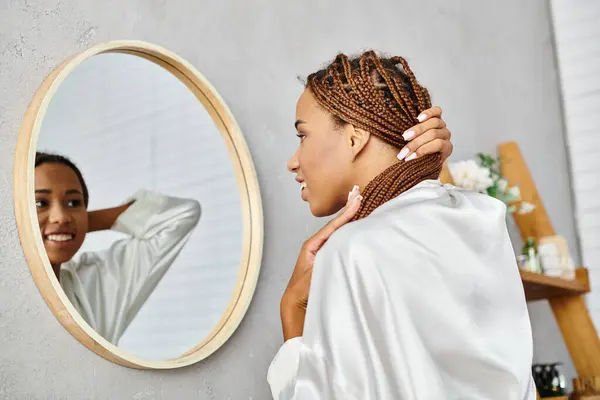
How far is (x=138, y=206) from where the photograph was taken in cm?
154

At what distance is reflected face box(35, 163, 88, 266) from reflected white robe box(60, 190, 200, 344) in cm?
3

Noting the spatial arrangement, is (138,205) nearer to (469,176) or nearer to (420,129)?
(420,129)

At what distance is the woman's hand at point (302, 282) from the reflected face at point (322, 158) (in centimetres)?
4

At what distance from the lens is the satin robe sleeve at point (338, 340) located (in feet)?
3.36

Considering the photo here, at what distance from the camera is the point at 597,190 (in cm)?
334

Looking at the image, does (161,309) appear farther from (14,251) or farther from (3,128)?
(3,128)

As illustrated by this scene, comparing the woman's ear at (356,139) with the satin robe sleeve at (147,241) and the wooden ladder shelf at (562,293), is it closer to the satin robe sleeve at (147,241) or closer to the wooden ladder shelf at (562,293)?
the satin robe sleeve at (147,241)

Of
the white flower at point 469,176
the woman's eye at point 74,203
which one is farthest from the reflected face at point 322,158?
the white flower at point 469,176

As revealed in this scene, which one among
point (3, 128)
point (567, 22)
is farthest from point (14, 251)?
point (567, 22)

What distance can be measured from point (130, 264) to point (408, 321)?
66cm

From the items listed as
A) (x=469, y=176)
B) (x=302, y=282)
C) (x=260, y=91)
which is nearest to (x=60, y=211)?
(x=302, y=282)

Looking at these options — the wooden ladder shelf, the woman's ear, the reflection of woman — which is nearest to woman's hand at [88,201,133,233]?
the reflection of woman

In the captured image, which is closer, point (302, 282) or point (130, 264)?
point (302, 282)

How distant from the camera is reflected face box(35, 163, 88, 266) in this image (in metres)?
1.35
